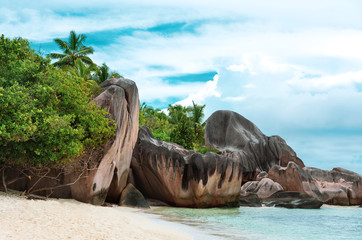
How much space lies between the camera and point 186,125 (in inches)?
1309

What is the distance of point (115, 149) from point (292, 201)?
13677 millimetres

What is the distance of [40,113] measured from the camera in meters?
10.9

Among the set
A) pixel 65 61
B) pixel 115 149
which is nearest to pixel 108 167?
pixel 115 149

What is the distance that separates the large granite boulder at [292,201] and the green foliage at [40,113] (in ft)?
45.7

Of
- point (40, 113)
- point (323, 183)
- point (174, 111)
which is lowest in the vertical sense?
point (323, 183)

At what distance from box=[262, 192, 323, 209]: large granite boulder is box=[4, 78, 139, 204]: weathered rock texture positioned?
433 inches

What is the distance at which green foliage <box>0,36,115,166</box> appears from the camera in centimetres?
1017

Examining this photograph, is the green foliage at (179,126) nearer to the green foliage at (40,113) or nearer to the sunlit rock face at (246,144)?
the sunlit rock face at (246,144)

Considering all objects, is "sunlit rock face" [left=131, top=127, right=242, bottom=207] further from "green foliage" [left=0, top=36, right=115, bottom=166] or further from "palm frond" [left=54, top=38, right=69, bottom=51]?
"palm frond" [left=54, top=38, right=69, bottom=51]

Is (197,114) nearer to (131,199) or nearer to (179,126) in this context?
(179,126)

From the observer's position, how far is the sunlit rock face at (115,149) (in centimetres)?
1332

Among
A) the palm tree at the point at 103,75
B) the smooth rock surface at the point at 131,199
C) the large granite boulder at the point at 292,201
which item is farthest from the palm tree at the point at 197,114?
the smooth rock surface at the point at 131,199

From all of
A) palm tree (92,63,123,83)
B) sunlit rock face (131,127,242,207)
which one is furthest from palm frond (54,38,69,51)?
sunlit rock face (131,127,242,207)

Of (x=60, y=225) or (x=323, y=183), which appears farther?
(x=323, y=183)
